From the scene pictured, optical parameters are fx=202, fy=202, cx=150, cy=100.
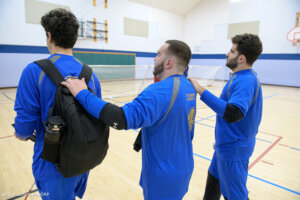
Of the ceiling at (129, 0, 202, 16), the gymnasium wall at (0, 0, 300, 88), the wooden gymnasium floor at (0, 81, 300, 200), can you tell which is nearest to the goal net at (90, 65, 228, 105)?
the wooden gymnasium floor at (0, 81, 300, 200)

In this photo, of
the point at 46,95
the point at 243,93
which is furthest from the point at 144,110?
the point at 243,93

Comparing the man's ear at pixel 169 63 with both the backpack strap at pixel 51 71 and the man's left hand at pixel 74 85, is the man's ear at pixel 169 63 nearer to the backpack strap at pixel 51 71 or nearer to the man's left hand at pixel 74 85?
the man's left hand at pixel 74 85

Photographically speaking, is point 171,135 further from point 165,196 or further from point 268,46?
point 268,46

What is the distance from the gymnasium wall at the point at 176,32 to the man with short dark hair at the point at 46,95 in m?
10.0

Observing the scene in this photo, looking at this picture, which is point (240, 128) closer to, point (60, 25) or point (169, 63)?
point (169, 63)

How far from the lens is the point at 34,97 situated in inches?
44.8

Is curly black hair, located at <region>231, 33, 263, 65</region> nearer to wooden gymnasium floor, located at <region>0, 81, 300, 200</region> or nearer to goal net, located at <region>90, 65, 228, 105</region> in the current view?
wooden gymnasium floor, located at <region>0, 81, 300, 200</region>

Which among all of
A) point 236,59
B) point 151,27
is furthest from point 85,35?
point 236,59

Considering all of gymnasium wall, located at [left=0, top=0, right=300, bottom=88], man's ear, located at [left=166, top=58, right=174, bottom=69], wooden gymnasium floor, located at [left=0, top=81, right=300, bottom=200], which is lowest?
wooden gymnasium floor, located at [left=0, top=81, right=300, bottom=200]

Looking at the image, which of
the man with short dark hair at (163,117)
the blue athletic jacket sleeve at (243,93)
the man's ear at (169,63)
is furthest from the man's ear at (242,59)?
the man's ear at (169,63)

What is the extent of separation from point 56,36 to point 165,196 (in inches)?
47.1

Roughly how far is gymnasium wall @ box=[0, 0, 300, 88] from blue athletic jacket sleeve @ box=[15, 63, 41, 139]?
1005 centimetres

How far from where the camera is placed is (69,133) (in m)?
1.11

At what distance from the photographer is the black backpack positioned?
1.09m
